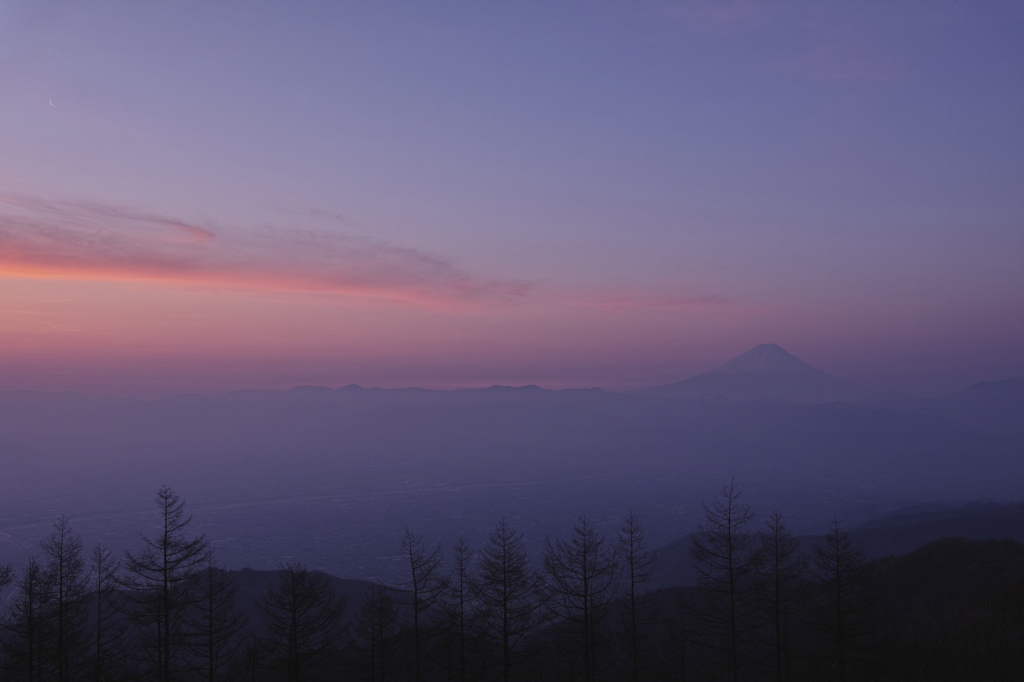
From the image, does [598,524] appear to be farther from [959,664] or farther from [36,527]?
[36,527]

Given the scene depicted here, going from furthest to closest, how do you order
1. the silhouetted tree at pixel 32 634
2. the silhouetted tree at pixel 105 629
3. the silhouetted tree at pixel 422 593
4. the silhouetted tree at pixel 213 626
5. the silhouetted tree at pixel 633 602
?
the silhouetted tree at pixel 422 593
the silhouetted tree at pixel 633 602
the silhouetted tree at pixel 105 629
the silhouetted tree at pixel 213 626
the silhouetted tree at pixel 32 634

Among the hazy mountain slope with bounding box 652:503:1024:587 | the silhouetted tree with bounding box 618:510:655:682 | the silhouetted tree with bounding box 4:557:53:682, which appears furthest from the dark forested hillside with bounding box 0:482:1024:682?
the hazy mountain slope with bounding box 652:503:1024:587

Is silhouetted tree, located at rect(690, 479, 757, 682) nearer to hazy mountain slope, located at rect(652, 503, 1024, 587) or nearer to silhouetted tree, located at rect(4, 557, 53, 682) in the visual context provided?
silhouetted tree, located at rect(4, 557, 53, 682)

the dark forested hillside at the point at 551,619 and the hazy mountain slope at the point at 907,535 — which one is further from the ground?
the dark forested hillside at the point at 551,619

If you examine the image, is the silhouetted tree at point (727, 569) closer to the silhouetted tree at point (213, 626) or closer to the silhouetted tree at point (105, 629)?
the silhouetted tree at point (213, 626)

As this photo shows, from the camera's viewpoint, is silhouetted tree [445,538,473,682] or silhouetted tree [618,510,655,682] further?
silhouetted tree [445,538,473,682]

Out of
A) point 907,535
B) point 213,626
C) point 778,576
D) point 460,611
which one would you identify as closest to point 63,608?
point 213,626

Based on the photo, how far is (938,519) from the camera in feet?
348

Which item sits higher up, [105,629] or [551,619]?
[105,629]

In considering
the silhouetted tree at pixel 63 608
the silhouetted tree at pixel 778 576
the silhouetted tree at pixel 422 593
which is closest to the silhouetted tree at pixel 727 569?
the silhouetted tree at pixel 778 576

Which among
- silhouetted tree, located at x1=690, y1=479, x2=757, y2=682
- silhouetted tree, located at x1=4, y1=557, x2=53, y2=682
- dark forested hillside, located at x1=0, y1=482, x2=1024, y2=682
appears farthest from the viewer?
silhouetted tree, located at x1=690, y1=479, x2=757, y2=682

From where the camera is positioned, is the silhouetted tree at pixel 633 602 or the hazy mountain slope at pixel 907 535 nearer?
the silhouetted tree at pixel 633 602

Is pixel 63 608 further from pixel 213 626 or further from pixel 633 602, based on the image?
pixel 633 602

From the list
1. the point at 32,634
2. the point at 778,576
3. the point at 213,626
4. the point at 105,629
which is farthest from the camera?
the point at 213,626
